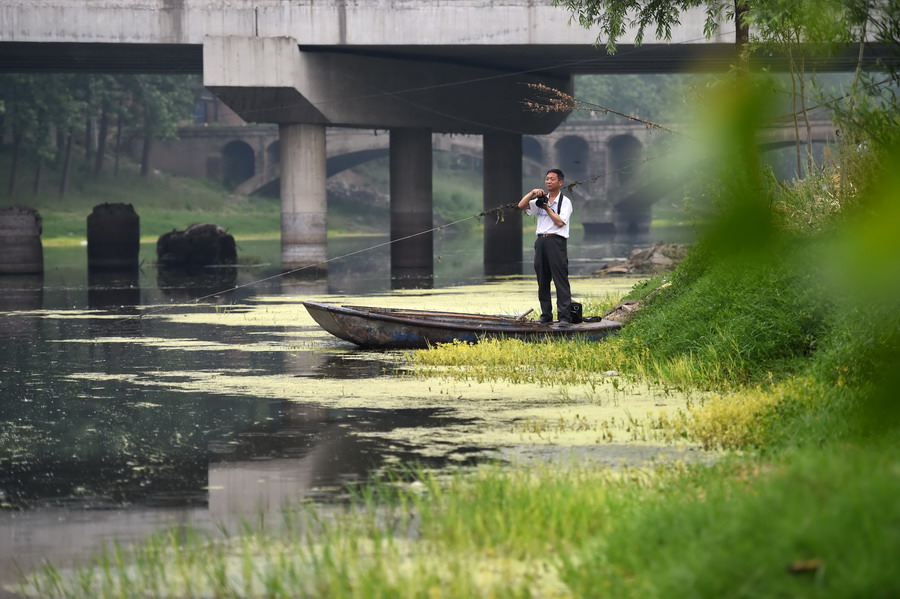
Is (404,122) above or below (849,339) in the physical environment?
above

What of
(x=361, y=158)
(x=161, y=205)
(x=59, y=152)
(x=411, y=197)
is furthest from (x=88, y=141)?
(x=411, y=197)

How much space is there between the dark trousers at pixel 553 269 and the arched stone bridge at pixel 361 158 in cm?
6284

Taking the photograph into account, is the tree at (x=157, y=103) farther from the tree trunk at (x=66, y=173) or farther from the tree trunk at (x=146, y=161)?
the tree trunk at (x=66, y=173)

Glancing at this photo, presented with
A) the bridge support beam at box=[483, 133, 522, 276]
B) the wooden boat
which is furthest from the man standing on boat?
the bridge support beam at box=[483, 133, 522, 276]

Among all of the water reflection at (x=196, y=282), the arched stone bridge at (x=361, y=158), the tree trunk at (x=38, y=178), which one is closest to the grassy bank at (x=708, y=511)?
the water reflection at (x=196, y=282)

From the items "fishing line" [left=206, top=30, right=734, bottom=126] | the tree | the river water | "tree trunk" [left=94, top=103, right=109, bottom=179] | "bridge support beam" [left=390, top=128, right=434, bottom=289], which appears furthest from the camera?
the tree

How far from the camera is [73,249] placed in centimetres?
6166

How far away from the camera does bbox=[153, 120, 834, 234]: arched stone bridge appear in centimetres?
8494

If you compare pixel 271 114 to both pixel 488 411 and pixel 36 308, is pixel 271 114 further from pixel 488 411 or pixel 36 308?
pixel 488 411

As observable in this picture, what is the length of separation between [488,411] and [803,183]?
5.59 m

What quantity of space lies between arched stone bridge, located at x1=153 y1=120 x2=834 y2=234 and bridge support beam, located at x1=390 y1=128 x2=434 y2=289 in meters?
32.2

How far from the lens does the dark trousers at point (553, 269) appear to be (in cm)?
1686

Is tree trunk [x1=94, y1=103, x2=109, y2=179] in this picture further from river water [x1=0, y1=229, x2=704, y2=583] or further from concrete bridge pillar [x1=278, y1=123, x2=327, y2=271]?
river water [x1=0, y1=229, x2=704, y2=583]

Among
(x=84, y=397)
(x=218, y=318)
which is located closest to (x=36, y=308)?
(x=218, y=318)
